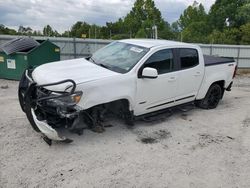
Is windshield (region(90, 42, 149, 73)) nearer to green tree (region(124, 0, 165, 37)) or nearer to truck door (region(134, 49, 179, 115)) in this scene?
truck door (region(134, 49, 179, 115))

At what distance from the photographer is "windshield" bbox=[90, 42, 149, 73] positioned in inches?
209

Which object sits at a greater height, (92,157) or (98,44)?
(98,44)

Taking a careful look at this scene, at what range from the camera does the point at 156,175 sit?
393 centimetres

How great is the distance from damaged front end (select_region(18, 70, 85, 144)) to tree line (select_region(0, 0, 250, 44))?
27698 millimetres

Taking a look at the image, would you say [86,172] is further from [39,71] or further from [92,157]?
[39,71]

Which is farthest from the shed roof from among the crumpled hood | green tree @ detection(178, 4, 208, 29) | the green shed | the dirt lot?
green tree @ detection(178, 4, 208, 29)

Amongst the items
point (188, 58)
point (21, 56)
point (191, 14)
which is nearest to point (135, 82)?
point (188, 58)

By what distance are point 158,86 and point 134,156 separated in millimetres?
1672

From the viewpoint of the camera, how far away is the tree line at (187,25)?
119 ft

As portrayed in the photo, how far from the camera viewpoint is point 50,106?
4.46 m

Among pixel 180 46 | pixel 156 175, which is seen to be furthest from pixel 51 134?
pixel 180 46

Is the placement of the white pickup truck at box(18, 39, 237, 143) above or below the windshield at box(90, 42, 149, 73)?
below

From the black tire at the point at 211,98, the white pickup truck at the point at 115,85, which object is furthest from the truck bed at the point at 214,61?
the black tire at the point at 211,98

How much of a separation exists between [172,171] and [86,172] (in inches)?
48.0
